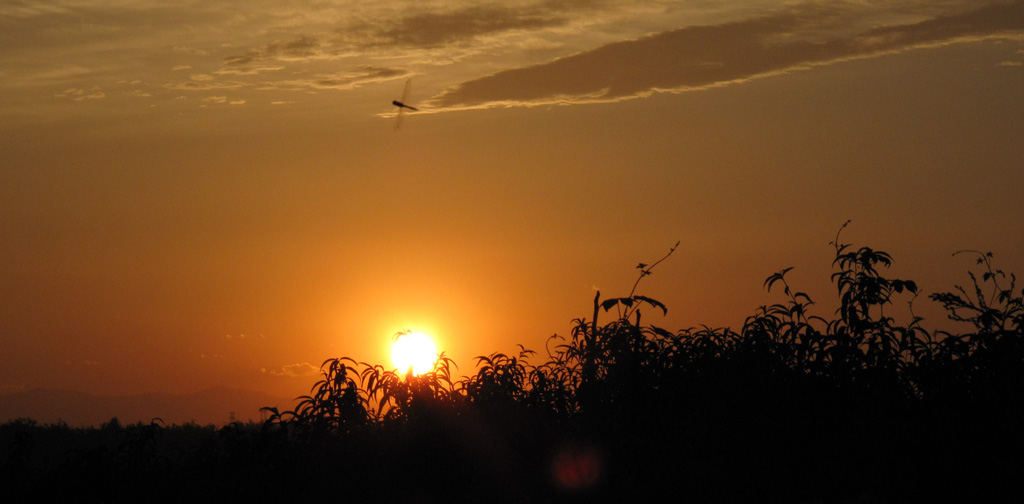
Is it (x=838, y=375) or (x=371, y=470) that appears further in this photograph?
(x=371, y=470)

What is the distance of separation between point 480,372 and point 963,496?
536 centimetres

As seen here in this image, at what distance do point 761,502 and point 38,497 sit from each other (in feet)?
27.6

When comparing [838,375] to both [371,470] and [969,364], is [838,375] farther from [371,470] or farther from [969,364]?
[371,470]

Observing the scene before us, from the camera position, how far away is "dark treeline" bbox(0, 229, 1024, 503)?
9.16 metres

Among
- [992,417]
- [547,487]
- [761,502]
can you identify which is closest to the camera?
[992,417]

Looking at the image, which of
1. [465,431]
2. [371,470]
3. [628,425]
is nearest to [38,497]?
[371,470]

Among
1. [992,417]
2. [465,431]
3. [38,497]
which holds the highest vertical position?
[992,417]

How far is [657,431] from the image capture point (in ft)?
32.7

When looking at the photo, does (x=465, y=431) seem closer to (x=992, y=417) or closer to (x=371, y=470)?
(x=371, y=470)

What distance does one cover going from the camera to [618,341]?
10.7 m

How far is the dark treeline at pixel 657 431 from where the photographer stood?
9.16 m

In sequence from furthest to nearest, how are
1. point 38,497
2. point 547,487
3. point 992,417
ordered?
point 38,497
point 547,487
point 992,417

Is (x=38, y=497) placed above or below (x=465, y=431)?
below

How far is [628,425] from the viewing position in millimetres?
10039
